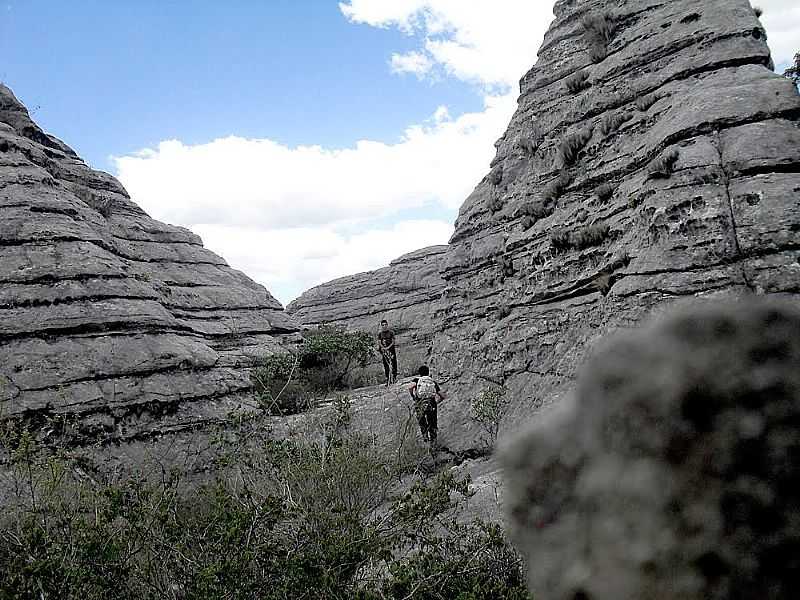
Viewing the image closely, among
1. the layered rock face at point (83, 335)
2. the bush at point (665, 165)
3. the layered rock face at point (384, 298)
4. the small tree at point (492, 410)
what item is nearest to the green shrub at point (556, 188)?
the bush at point (665, 165)

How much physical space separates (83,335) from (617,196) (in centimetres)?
1005

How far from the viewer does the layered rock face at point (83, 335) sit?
10383 millimetres

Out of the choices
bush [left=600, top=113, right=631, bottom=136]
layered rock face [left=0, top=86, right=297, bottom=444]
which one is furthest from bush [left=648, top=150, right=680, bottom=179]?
layered rock face [left=0, top=86, right=297, bottom=444]

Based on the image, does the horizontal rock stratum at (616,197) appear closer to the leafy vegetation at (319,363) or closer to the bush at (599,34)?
the bush at (599,34)

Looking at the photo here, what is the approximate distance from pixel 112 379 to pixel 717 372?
38.7ft

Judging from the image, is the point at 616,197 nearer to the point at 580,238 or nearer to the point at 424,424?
the point at 580,238

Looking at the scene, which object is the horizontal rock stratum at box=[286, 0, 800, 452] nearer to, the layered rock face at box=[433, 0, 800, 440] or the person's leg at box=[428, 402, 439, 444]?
the layered rock face at box=[433, 0, 800, 440]

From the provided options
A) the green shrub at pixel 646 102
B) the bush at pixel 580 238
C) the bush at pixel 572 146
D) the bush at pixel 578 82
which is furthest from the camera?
the bush at pixel 578 82

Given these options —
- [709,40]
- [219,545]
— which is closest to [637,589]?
[219,545]

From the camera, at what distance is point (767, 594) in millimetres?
870

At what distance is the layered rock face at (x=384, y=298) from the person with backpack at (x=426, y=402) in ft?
54.6

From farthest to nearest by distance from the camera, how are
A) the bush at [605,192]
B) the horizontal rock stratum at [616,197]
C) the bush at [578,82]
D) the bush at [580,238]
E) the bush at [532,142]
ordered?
the bush at [532,142], the bush at [578,82], the bush at [605,192], the bush at [580,238], the horizontal rock stratum at [616,197]

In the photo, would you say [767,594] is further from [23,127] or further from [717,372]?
[23,127]

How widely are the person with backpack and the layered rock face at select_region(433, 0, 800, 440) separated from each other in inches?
30.1
